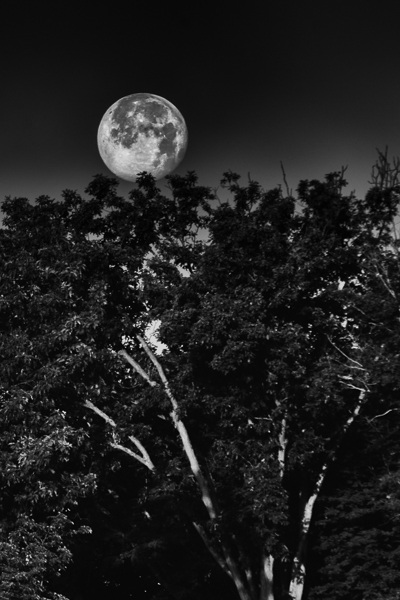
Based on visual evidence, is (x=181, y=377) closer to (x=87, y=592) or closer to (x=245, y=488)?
(x=245, y=488)

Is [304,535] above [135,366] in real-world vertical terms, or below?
below

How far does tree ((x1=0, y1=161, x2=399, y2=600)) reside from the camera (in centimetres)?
1551

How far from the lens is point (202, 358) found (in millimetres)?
16922

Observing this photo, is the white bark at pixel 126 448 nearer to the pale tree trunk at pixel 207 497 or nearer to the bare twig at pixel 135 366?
the pale tree trunk at pixel 207 497

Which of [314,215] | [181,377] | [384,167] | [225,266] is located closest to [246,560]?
[181,377]

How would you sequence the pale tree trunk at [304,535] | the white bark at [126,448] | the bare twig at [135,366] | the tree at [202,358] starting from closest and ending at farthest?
the tree at [202,358] → the pale tree trunk at [304,535] → the white bark at [126,448] → the bare twig at [135,366]

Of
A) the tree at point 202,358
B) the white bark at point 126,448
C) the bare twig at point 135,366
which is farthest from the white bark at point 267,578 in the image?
the bare twig at point 135,366

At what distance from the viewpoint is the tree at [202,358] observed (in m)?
15.5

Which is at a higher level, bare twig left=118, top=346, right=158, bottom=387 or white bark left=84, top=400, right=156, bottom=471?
bare twig left=118, top=346, right=158, bottom=387

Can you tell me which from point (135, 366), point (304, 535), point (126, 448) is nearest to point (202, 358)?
point (135, 366)

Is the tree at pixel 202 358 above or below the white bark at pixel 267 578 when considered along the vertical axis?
above

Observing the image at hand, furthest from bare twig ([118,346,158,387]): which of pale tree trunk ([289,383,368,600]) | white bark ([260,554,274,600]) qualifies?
white bark ([260,554,274,600])

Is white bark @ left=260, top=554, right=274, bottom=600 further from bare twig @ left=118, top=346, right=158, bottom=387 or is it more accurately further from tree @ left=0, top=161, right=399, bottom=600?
bare twig @ left=118, top=346, right=158, bottom=387

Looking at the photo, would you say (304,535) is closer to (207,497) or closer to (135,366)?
(207,497)
